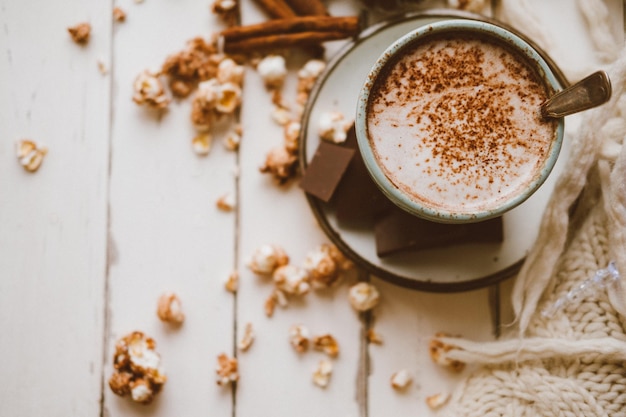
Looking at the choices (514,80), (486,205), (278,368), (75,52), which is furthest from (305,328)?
(75,52)

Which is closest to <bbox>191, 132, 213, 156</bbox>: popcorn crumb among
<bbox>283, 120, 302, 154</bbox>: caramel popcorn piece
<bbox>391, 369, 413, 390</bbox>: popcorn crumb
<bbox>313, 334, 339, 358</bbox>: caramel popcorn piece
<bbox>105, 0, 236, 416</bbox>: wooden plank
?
<bbox>105, 0, 236, 416</bbox>: wooden plank

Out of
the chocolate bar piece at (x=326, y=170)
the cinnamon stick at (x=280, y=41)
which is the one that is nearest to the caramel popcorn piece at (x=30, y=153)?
the cinnamon stick at (x=280, y=41)

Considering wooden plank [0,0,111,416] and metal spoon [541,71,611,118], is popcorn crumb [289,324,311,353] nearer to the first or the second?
wooden plank [0,0,111,416]

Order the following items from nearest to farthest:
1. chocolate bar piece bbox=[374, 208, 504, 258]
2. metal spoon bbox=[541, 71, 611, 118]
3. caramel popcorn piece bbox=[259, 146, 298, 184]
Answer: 1. metal spoon bbox=[541, 71, 611, 118]
2. chocolate bar piece bbox=[374, 208, 504, 258]
3. caramel popcorn piece bbox=[259, 146, 298, 184]

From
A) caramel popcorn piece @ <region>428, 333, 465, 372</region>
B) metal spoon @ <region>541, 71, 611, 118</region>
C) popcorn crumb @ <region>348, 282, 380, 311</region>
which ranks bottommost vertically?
caramel popcorn piece @ <region>428, 333, 465, 372</region>

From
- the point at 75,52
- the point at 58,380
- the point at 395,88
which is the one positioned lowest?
the point at 58,380

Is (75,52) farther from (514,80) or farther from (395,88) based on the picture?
(514,80)
